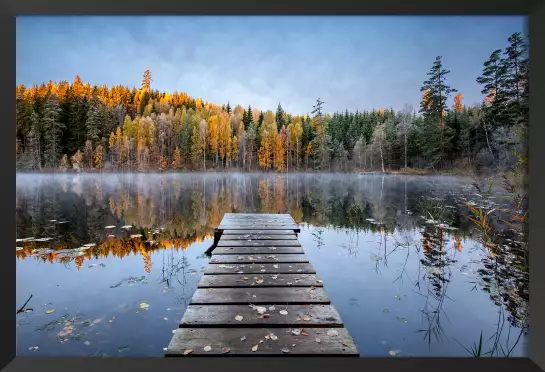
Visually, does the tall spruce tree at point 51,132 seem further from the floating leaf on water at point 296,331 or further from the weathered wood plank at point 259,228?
the floating leaf on water at point 296,331

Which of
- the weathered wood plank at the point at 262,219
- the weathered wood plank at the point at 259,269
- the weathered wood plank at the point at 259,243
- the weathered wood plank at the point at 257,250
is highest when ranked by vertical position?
the weathered wood plank at the point at 262,219

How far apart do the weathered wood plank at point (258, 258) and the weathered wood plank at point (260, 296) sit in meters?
0.68

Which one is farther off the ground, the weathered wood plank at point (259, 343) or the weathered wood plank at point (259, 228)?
the weathered wood plank at point (259, 228)

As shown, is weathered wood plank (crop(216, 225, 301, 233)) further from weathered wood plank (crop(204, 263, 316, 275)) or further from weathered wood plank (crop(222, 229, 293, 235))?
weathered wood plank (crop(204, 263, 316, 275))

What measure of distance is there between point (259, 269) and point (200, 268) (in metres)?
1.71

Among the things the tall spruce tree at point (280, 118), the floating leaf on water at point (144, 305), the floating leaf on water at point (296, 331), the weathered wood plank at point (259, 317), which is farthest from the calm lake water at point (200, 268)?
the tall spruce tree at point (280, 118)

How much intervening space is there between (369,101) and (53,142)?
595 centimetres

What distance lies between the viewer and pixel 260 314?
6.07 ft

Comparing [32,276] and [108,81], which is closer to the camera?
[32,276]

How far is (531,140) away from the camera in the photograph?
1938mm

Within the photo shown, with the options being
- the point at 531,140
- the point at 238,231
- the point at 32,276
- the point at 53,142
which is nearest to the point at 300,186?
the point at 238,231

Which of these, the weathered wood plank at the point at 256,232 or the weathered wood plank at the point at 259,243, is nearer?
the weathered wood plank at the point at 259,243

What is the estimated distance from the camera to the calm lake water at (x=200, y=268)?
2664 millimetres
